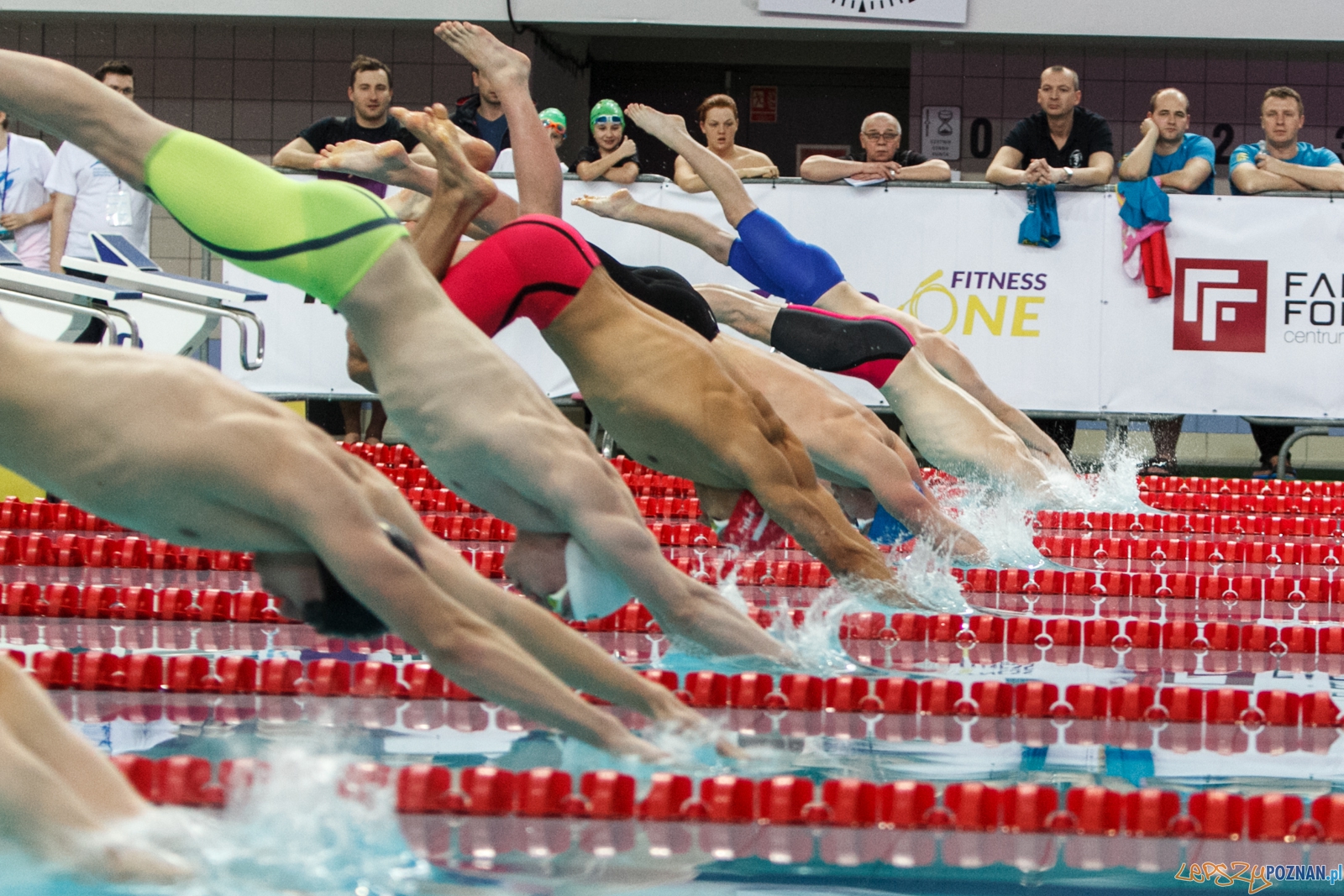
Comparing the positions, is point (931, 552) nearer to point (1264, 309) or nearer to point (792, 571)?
point (792, 571)

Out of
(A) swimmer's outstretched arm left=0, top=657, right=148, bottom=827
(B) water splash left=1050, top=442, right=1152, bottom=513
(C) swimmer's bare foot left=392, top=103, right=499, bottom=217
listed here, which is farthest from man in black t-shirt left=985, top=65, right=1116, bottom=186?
(A) swimmer's outstretched arm left=0, top=657, right=148, bottom=827

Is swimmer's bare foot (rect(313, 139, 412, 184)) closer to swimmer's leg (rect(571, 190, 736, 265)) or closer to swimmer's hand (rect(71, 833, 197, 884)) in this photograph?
swimmer's leg (rect(571, 190, 736, 265))

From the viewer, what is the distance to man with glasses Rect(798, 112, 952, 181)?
7.79 meters

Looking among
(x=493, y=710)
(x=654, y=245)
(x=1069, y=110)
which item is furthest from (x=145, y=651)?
(x=1069, y=110)

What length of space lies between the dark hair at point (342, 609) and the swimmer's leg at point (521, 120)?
1.68 m

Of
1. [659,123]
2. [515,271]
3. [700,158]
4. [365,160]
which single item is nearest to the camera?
[515,271]

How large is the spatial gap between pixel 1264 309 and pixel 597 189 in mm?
3687

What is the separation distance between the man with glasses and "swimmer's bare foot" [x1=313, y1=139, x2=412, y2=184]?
4191 millimetres

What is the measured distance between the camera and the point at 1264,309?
7.73 m

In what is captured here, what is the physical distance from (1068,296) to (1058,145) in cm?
85

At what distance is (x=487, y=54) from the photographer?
3.72 metres

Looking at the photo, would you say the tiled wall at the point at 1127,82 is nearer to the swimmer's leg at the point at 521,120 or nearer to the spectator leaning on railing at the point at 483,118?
the spectator leaning on railing at the point at 483,118

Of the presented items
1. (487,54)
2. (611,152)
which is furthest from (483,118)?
(487,54)

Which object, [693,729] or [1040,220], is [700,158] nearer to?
[693,729]
